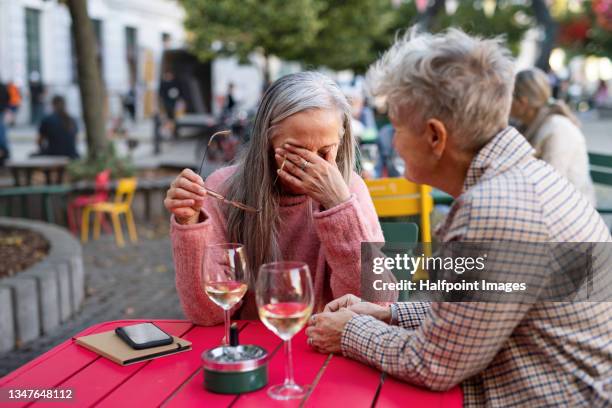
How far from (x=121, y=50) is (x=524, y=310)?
100 ft

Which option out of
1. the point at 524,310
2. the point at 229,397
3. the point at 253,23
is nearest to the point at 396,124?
the point at 524,310

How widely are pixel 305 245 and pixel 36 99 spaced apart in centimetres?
2392

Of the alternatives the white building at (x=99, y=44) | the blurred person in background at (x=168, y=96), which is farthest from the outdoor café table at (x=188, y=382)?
the white building at (x=99, y=44)

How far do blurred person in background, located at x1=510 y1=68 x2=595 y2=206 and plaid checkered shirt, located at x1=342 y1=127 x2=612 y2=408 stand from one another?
3.60m

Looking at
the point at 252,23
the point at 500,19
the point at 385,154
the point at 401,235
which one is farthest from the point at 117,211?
the point at 500,19

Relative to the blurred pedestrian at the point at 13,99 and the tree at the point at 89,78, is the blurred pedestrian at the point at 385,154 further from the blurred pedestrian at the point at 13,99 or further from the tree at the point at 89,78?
the blurred pedestrian at the point at 13,99

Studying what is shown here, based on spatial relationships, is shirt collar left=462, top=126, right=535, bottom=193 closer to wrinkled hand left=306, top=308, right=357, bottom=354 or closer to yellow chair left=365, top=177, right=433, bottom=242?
wrinkled hand left=306, top=308, right=357, bottom=354

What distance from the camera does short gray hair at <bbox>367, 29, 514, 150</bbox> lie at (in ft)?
5.37

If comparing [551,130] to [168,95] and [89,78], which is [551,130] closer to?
[89,78]

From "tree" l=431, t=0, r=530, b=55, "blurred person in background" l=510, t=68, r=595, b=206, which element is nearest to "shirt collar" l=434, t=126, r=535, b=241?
"blurred person in background" l=510, t=68, r=595, b=206

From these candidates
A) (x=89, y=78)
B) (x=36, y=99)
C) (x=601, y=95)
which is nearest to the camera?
(x=89, y=78)

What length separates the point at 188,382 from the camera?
1739mm

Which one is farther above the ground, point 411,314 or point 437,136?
point 437,136

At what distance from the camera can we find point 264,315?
1581mm
